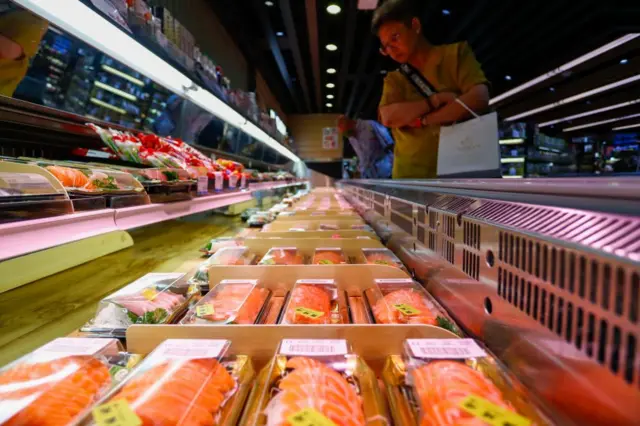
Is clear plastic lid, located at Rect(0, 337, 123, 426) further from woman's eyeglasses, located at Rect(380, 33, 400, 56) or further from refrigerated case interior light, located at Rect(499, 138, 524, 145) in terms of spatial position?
refrigerated case interior light, located at Rect(499, 138, 524, 145)

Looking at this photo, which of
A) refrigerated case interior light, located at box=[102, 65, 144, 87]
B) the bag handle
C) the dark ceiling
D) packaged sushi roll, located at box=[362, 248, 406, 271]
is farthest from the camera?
the dark ceiling

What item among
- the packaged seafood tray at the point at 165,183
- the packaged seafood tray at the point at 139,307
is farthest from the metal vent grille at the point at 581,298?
the packaged seafood tray at the point at 165,183

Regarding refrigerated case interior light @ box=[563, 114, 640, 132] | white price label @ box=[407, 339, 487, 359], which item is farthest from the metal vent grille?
refrigerated case interior light @ box=[563, 114, 640, 132]

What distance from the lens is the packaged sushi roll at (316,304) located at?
1003 mm

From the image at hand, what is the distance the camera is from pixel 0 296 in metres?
1.41

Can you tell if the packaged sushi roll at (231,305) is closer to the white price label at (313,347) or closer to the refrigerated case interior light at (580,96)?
the white price label at (313,347)

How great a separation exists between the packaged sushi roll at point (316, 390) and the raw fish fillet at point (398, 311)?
262 millimetres

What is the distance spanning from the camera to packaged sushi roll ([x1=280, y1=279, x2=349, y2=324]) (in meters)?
1.00

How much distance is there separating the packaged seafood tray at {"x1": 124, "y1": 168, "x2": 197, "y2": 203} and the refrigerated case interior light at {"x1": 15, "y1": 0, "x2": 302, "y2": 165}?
597mm

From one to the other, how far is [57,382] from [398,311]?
0.81m

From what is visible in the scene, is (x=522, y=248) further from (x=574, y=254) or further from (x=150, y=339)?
(x=150, y=339)

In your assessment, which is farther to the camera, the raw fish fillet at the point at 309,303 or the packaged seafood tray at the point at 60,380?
the raw fish fillet at the point at 309,303

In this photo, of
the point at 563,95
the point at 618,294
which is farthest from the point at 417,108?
the point at 563,95

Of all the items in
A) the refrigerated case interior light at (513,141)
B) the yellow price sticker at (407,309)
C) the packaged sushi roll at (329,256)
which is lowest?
the yellow price sticker at (407,309)
